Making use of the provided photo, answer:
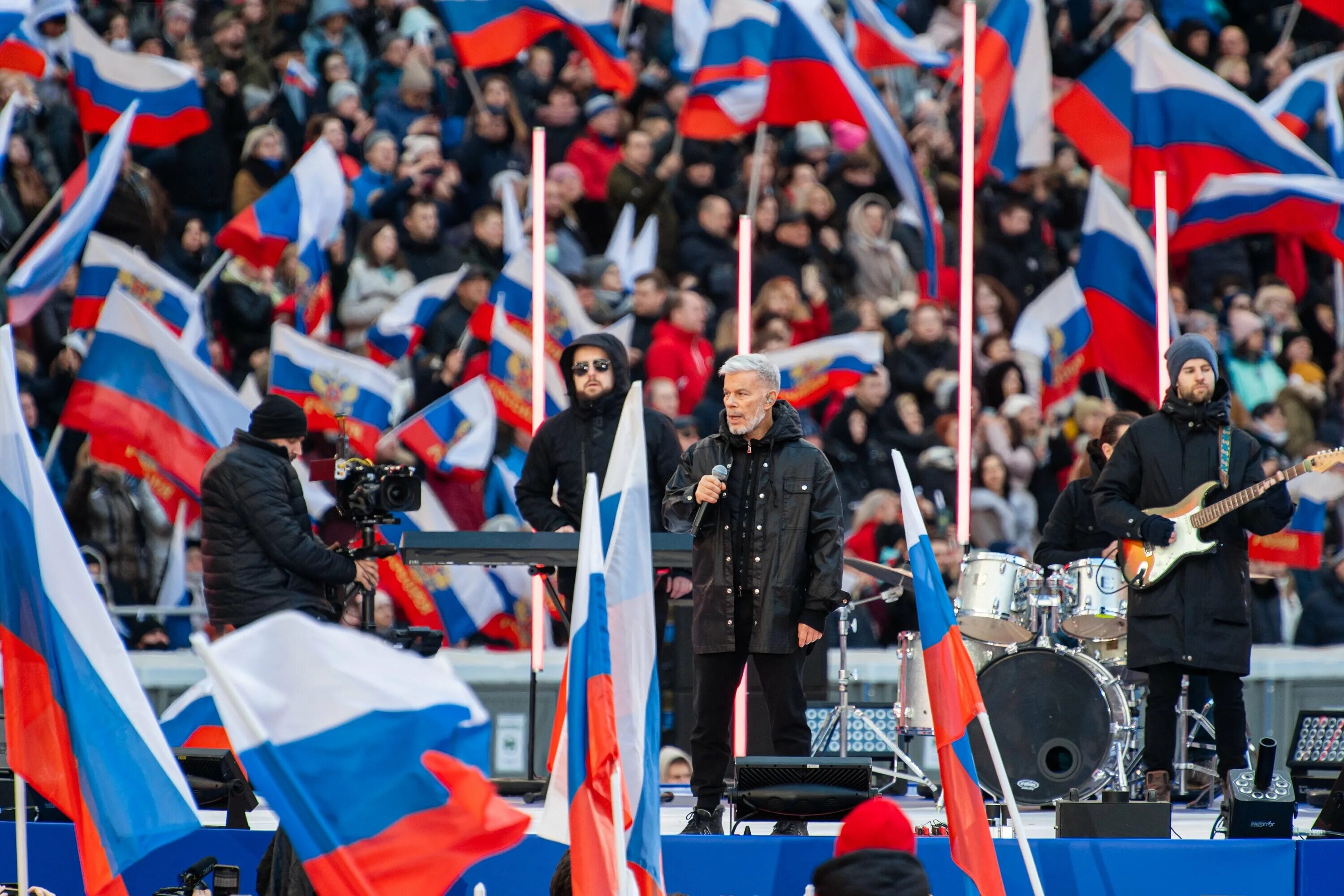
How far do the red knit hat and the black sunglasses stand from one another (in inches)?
180

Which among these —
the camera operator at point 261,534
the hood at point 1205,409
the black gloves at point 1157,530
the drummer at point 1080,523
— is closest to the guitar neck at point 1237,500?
the black gloves at point 1157,530

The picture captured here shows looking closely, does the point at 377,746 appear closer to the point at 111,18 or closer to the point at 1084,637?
the point at 1084,637

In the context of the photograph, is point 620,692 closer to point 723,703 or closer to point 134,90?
point 723,703

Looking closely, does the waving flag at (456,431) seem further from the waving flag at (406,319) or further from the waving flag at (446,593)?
the waving flag at (406,319)

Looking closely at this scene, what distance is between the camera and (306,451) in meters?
13.4

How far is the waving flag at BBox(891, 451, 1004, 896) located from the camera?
7.10 metres

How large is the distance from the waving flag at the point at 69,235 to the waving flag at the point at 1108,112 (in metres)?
6.74

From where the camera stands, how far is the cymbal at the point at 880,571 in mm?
9984

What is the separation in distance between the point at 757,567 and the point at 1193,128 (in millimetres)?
7457

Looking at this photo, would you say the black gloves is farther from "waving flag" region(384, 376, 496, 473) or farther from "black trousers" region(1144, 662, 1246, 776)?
"waving flag" region(384, 376, 496, 473)

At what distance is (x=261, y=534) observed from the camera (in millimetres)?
9023

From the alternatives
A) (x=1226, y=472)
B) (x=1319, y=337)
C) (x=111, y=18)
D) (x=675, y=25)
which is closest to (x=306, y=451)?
(x=111, y=18)

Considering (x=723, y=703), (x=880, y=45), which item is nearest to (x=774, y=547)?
(x=723, y=703)

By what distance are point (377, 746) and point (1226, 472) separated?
505 cm
